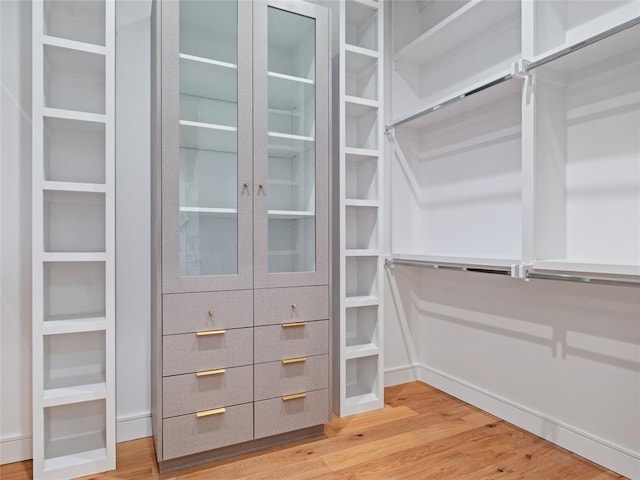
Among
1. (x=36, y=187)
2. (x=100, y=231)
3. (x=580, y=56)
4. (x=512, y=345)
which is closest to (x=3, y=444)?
(x=100, y=231)

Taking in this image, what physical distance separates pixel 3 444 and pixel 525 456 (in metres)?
2.37

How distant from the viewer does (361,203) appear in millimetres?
2273

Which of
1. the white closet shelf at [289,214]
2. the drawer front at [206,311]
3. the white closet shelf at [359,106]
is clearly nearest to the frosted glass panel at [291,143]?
the white closet shelf at [289,214]

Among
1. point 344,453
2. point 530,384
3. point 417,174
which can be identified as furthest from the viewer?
point 417,174

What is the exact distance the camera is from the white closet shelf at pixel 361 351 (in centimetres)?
224

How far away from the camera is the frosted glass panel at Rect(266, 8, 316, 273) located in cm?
192

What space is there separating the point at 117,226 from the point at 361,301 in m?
1.36

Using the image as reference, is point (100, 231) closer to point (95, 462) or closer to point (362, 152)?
point (95, 462)

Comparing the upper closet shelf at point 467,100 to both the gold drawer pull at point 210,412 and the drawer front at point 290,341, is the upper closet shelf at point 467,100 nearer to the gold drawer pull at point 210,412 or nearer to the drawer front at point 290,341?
the drawer front at point 290,341

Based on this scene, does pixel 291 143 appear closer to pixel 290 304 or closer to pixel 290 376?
pixel 290 304

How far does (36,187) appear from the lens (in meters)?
1.63

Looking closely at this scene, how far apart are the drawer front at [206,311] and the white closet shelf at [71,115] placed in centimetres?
82

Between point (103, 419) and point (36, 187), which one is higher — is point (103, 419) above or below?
below

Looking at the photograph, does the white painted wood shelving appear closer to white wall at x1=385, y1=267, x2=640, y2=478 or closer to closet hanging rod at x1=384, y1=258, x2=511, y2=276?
closet hanging rod at x1=384, y1=258, x2=511, y2=276
